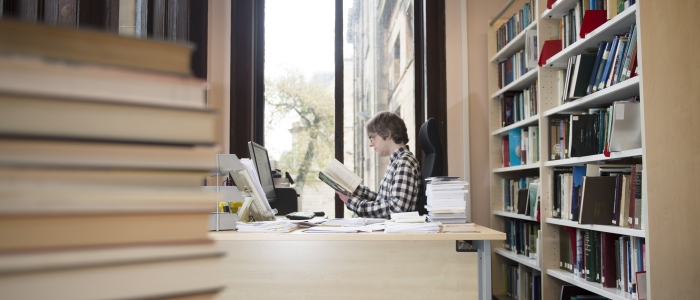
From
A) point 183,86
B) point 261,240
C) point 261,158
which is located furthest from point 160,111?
point 261,158

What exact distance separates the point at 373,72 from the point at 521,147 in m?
1.53

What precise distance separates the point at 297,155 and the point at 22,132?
4553mm

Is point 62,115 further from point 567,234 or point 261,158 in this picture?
point 567,234

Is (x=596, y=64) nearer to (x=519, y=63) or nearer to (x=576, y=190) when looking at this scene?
(x=576, y=190)

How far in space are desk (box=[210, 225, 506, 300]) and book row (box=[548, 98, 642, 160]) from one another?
2.73 ft

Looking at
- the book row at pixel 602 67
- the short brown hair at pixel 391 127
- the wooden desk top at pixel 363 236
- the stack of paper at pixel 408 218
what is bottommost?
the wooden desk top at pixel 363 236

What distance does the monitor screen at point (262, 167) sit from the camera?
2828 mm

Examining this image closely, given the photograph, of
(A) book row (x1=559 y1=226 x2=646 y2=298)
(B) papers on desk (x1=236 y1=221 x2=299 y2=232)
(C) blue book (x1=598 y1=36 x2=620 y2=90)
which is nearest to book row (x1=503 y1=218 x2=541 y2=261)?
(A) book row (x1=559 y1=226 x2=646 y2=298)

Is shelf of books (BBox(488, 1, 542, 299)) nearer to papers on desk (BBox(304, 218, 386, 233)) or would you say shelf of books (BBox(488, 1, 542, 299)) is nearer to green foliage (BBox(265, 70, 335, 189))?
green foliage (BBox(265, 70, 335, 189))

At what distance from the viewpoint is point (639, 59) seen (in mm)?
2252

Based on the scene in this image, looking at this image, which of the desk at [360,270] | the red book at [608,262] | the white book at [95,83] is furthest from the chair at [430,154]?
the white book at [95,83]

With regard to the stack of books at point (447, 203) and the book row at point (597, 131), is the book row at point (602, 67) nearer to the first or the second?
the book row at point (597, 131)

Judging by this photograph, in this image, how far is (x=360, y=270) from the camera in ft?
6.68

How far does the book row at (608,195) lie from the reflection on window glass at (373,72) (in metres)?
1.88
